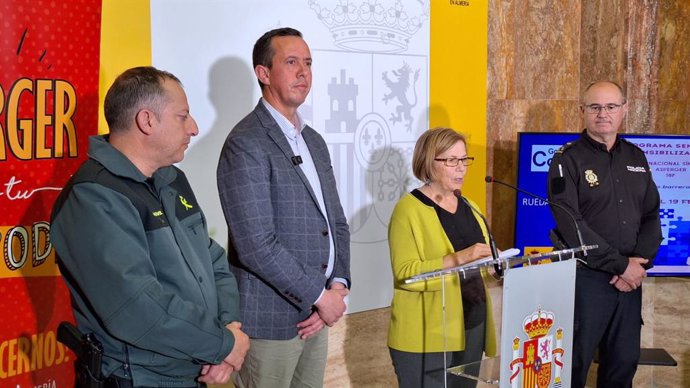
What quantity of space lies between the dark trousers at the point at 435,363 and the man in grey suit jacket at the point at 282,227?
1.04 ft

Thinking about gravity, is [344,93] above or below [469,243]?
above

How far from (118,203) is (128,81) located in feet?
1.18

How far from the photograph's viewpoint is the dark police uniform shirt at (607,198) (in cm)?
379

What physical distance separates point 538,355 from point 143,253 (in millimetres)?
1287

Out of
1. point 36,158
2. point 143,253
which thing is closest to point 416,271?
point 143,253

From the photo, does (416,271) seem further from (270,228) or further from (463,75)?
(463,75)

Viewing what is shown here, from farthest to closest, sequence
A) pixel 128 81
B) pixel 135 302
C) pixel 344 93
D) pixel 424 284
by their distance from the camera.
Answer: pixel 344 93 < pixel 424 284 < pixel 128 81 < pixel 135 302

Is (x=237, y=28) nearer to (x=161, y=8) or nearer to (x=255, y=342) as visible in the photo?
(x=161, y=8)

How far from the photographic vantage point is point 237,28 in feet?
11.8

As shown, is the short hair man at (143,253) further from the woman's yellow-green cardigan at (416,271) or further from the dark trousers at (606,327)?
the dark trousers at (606,327)

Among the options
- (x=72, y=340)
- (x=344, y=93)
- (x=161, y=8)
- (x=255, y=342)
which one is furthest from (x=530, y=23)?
(x=72, y=340)

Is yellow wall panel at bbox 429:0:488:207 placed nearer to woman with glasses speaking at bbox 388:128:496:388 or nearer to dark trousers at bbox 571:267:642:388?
dark trousers at bbox 571:267:642:388

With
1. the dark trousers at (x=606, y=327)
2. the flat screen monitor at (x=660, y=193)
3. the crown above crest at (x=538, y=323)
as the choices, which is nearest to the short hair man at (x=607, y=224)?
the dark trousers at (x=606, y=327)

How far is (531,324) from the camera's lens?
2.69m
